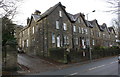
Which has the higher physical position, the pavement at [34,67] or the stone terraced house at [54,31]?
the stone terraced house at [54,31]

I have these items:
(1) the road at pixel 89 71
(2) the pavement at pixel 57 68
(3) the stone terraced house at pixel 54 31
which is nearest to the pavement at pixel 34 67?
(2) the pavement at pixel 57 68

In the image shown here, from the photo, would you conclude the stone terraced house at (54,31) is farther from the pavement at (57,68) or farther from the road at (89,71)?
the road at (89,71)

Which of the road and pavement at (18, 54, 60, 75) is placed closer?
the road

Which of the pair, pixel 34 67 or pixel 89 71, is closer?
pixel 89 71

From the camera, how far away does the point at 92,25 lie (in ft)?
162

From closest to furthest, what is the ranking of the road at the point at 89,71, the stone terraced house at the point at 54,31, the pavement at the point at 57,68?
the road at the point at 89,71, the pavement at the point at 57,68, the stone terraced house at the point at 54,31

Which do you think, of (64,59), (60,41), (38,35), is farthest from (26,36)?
(64,59)

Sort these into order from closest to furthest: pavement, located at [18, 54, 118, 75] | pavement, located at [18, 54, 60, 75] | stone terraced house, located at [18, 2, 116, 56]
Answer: pavement, located at [18, 54, 118, 75] < pavement, located at [18, 54, 60, 75] < stone terraced house, located at [18, 2, 116, 56]

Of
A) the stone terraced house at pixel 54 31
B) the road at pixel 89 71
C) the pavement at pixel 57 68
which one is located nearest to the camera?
the road at pixel 89 71

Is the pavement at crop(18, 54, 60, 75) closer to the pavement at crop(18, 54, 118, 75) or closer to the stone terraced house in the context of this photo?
the pavement at crop(18, 54, 118, 75)

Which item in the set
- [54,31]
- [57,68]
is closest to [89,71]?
[57,68]

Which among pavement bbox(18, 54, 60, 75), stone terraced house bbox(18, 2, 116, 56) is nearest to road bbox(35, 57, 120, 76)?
pavement bbox(18, 54, 60, 75)

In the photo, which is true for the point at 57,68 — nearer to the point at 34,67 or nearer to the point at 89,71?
the point at 34,67

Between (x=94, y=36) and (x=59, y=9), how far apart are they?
67.4 ft
